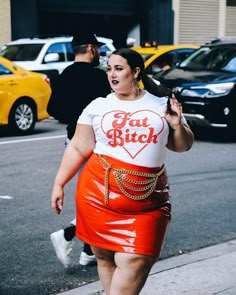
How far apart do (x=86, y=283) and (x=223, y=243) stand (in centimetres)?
158

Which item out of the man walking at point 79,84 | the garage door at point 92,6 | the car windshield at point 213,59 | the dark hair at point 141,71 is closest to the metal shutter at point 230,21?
the garage door at point 92,6

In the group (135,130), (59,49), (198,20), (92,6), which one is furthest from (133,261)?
(198,20)

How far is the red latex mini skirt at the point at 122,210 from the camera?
3775 mm

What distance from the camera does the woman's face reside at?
3.88 meters

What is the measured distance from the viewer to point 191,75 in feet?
44.4

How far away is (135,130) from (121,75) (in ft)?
1.04

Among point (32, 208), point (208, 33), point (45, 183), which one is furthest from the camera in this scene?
point (208, 33)

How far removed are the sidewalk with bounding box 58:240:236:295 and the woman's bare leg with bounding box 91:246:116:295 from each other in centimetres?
98

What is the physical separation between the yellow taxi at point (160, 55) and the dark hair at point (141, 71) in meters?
11.4

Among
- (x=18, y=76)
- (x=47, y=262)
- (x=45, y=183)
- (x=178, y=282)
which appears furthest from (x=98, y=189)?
(x=18, y=76)

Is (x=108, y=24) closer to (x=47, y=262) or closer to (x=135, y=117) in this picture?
(x=47, y=262)

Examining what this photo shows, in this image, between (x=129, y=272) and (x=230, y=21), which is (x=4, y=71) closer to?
(x=129, y=272)

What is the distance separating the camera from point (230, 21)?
31781 millimetres

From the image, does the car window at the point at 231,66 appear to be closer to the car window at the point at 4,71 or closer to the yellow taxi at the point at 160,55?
the yellow taxi at the point at 160,55
